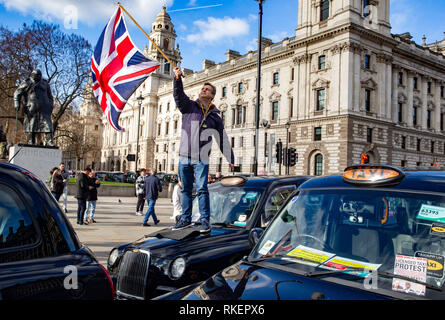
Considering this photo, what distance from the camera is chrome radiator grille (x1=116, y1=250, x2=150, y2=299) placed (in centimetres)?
362

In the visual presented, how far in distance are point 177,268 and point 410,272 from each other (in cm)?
218

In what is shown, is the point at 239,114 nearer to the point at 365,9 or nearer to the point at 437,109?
the point at 365,9

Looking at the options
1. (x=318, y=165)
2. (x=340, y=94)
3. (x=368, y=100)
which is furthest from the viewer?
(x=318, y=165)

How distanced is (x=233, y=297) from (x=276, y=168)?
4612 cm

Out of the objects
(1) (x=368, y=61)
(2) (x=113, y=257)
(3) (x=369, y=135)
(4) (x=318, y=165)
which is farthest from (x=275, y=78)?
(2) (x=113, y=257)

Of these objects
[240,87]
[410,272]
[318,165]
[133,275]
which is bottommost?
[133,275]

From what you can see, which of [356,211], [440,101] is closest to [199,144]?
[356,211]

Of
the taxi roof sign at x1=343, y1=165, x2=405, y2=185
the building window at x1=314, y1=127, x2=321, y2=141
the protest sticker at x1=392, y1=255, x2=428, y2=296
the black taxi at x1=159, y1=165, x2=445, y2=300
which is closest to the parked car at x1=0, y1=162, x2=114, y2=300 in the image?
the black taxi at x1=159, y1=165, x2=445, y2=300

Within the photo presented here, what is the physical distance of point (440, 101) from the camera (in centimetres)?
5344

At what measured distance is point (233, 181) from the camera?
16.8 ft

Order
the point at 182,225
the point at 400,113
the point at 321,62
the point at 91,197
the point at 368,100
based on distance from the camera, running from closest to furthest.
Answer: the point at 182,225 < the point at 91,197 < the point at 368,100 < the point at 321,62 < the point at 400,113

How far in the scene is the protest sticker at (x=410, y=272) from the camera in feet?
6.64

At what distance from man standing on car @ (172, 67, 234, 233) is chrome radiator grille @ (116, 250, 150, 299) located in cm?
93

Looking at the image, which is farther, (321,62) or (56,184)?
(321,62)
